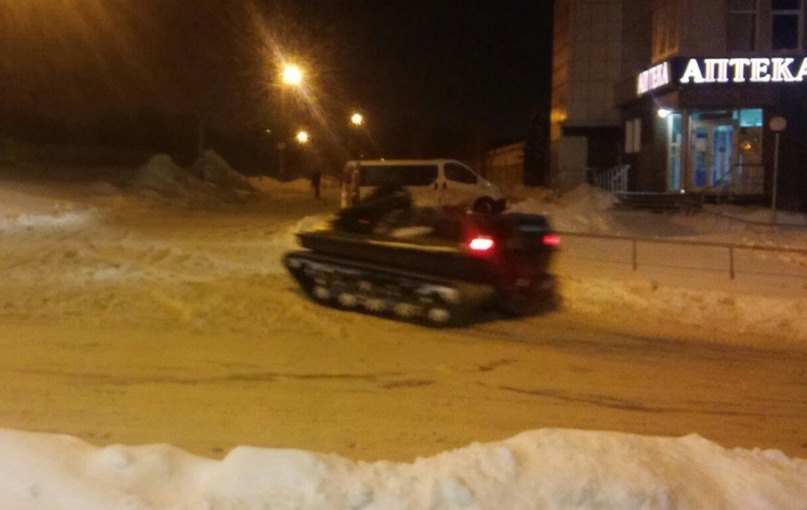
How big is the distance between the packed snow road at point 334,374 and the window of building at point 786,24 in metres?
20.6

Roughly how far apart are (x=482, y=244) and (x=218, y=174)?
42.9 m

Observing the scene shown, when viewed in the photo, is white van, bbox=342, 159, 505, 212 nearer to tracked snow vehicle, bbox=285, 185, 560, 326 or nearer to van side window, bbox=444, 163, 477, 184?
van side window, bbox=444, 163, 477, 184

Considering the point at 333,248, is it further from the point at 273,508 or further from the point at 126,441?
the point at 273,508

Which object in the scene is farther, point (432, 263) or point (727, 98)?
point (727, 98)

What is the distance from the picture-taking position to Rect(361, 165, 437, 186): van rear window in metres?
30.8

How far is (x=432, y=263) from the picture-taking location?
44.8ft

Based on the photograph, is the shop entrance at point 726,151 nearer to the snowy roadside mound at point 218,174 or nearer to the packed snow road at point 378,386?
the packed snow road at point 378,386

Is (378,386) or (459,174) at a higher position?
(459,174)

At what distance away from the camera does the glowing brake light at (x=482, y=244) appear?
13.2 meters

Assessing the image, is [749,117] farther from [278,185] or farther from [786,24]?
[278,185]

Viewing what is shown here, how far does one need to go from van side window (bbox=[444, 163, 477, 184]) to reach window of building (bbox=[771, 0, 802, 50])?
32.5 feet

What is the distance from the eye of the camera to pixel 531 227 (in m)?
13.8

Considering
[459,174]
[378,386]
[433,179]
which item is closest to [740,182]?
[459,174]

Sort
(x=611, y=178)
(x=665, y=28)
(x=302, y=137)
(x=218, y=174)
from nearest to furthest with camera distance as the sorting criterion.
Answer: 1. (x=665, y=28)
2. (x=611, y=178)
3. (x=218, y=174)
4. (x=302, y=137)
